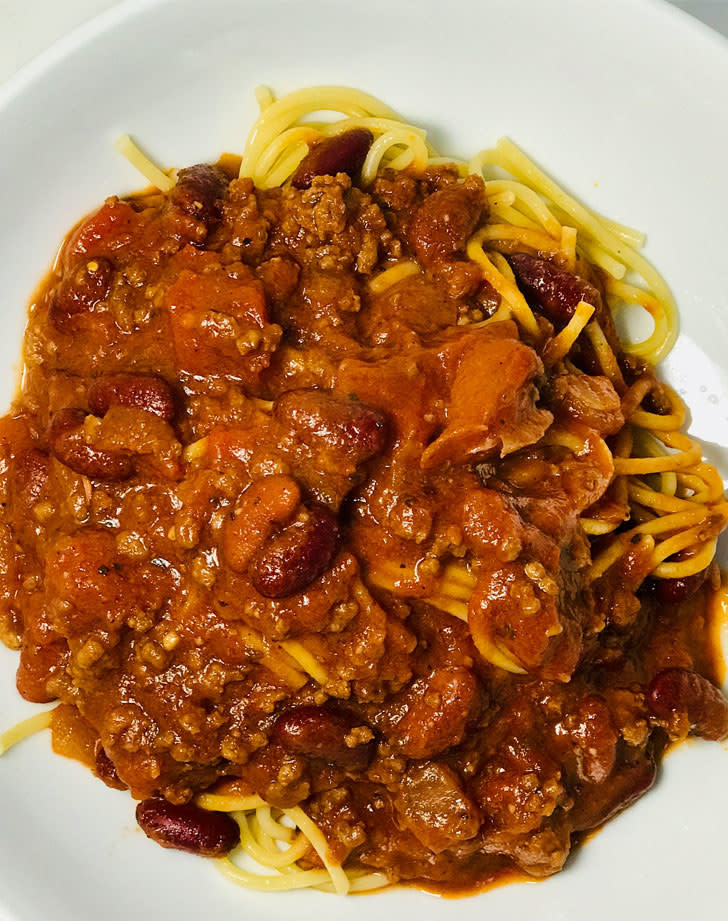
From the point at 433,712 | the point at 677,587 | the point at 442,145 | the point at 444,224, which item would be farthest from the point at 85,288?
the point at 677,587

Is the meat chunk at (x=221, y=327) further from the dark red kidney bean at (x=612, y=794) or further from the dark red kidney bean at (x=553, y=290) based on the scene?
the dark red kidney bean at (x=612, y=794)

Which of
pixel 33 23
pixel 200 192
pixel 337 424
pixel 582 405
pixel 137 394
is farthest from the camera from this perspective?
pixel 33 23

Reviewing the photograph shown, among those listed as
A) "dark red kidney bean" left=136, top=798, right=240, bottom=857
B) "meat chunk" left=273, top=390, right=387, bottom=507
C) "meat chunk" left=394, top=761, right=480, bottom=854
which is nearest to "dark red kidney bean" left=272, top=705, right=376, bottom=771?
"meat chunk" left=394, top=761, right=480, bottom=854

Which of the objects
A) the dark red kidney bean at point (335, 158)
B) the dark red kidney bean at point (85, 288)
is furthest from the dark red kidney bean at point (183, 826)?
the dark red kidney bean at point (335, 158)

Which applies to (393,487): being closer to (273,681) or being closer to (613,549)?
(273,681)

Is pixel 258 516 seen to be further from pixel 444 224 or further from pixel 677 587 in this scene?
pixel 677 587

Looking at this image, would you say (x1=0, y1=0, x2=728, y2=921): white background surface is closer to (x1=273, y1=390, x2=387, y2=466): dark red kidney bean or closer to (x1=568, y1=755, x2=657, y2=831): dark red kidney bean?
(x1=568, y1=755, x2=657, y2=831): dark red kidney bean
